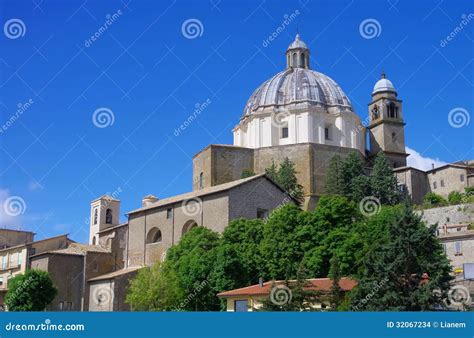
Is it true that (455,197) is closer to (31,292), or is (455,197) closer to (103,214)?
(103,214)

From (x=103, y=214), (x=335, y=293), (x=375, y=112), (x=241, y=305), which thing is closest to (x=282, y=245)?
(x=241, y=305)

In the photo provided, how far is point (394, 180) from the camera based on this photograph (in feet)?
181

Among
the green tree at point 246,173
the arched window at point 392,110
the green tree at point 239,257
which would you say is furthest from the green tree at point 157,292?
the arched window at point 392,110

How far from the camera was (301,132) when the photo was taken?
59781 mm

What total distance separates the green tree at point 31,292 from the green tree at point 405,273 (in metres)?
24.0

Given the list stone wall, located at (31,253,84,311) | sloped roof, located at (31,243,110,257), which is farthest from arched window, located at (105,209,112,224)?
stone wall, located at (31,253,84,311)

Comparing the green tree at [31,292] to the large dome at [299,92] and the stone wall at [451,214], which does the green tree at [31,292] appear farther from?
the large dome at [299,92]

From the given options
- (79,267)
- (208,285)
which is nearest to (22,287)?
(79,267)

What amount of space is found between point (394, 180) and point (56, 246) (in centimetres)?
2982

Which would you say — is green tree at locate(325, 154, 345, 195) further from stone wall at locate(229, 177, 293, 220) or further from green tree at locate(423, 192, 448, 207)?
stone wall at locate(229, 177, 293, 220)

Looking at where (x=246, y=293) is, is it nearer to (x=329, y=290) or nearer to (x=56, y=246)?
(x=329, y=290)

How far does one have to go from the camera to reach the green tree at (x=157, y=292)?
33.7 metres

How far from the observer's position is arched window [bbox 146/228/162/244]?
44.8 m

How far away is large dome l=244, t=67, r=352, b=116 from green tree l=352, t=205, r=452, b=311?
122 ft
